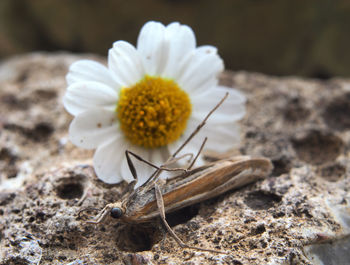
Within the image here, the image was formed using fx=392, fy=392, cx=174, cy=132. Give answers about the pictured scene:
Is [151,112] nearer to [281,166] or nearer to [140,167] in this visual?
[140,167]

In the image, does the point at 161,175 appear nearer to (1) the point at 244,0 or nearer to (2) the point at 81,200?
(2) the point at 81,200

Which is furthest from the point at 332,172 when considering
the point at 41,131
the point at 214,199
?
the point at 41,131

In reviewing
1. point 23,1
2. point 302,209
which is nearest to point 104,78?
point 302,209

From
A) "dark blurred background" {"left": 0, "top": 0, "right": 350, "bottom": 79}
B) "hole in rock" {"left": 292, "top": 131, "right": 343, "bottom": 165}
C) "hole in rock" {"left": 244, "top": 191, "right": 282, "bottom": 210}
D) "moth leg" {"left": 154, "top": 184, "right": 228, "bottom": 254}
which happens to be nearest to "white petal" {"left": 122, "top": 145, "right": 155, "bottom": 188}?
"moth leg" {"left": 154, "top": 184, "right": 228, "bottom": 254}

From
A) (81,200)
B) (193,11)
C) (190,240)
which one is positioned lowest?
(190,240)

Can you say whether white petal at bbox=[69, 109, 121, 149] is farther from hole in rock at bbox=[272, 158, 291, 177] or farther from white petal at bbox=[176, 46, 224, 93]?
hole in rock at bbox=[272, 158, 291, 177]

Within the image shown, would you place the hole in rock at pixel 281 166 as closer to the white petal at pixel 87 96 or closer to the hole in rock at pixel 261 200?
the hole in rock at pixel 261 200
